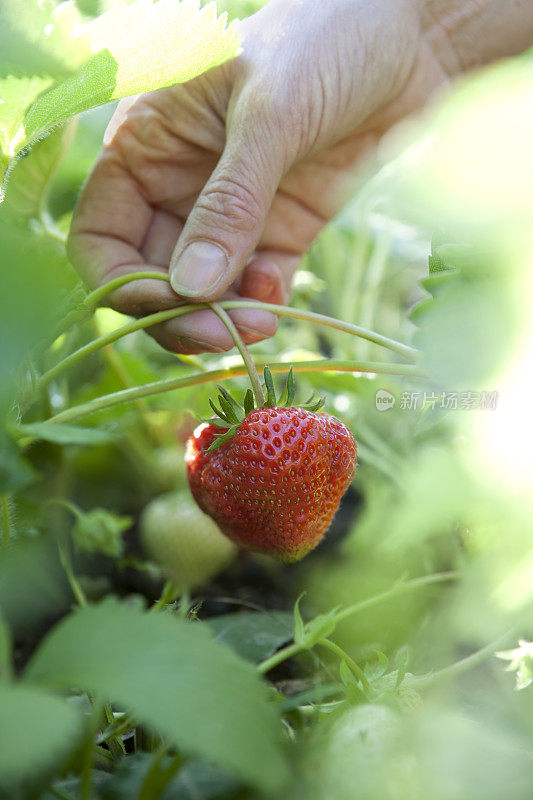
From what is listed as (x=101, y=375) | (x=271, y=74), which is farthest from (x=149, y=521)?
(x=271, y=74)

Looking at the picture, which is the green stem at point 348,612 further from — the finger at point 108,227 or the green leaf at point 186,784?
the finger at point 108,227

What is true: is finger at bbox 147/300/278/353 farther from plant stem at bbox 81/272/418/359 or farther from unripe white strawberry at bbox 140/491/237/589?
unripe white strawberry at bbox 140/491/237/589

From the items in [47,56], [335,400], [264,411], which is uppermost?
[47,56]

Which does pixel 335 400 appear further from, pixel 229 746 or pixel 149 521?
pixel 229 746

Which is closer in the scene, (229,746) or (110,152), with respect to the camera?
(229,746)

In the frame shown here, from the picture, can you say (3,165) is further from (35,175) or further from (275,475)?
(275,475)

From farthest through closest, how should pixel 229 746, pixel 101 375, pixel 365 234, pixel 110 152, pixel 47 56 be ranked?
pixel 365 234 → pixel 101 375 → pixel 110 152 → pixel 47 56 → pixel 229 746
